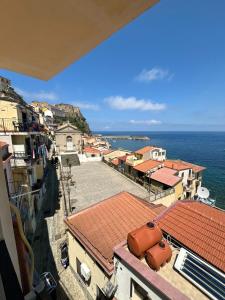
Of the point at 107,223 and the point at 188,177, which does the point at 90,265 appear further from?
the point at 188,177

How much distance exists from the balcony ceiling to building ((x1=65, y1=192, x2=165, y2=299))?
8107mm

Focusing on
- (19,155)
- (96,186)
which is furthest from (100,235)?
(96,186)

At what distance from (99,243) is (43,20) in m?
9.04

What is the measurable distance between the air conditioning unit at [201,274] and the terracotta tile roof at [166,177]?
17623 mm

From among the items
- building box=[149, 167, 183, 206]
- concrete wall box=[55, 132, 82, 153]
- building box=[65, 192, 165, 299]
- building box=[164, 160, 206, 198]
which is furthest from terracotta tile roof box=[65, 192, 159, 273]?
concrete wall box=[55, 132, 82, 153]

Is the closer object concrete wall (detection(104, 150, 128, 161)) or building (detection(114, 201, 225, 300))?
building (detection(114, 201, 225, 300))

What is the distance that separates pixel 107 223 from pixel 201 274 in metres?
5.18

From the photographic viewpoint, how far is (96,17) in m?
1.64

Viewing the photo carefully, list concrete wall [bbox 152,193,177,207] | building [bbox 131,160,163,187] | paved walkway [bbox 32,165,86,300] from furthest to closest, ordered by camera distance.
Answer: building [bbox 131,160,163,187] < concrete wall [bbox 152,193,177,207] < paved walkway [bbox 32,165,86,300]

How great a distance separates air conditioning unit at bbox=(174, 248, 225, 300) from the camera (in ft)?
16.4

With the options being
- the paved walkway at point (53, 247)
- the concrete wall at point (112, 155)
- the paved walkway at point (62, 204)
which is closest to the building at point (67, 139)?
the concrete wall at point (112, 155)

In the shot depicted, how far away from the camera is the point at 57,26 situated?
1.70 m

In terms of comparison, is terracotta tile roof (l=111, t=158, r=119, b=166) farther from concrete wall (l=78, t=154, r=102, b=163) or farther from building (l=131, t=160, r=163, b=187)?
building (l=131, t=160, r=163, b=187)

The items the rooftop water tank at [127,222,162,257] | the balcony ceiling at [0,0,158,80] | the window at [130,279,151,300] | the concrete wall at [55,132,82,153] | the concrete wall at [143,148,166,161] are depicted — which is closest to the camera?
the balcony ceiling at [0,0,158,80]
